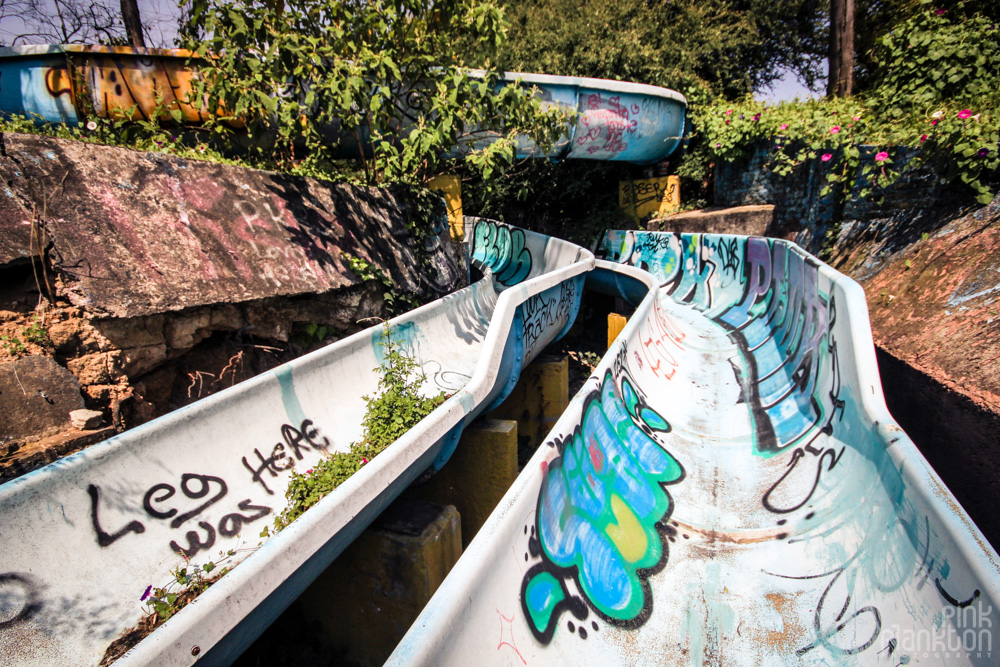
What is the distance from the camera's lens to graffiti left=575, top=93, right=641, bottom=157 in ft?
30.4

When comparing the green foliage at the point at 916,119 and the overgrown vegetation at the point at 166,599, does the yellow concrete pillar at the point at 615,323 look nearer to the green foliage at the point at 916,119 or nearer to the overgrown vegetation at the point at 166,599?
the green foliage at the point at 916,119

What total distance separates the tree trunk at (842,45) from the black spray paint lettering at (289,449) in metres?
11.2

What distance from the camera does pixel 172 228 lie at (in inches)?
153

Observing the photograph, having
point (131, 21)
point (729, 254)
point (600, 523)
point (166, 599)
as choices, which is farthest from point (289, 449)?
point (131, 21)

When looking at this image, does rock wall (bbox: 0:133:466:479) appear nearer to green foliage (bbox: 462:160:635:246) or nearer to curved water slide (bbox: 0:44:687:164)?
curved water slide (bbox: 0:44:687:164)

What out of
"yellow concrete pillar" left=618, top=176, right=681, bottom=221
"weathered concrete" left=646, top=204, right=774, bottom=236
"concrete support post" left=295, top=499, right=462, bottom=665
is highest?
"yellow concrete pillar" left=618, top=176, right=681, bottom=221

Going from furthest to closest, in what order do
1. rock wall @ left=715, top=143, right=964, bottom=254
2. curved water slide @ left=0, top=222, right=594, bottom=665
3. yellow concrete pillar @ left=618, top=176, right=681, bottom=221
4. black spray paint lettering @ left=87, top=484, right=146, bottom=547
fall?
yellow concrete pillar @ left=618, top=176, right=681, bottom=221 → rock wall @ left=715, top=143, right=964, bottom=254 → black spray paint lettering @ left=87, top=484, right=146, bottom=547 → curved water slide @ left=0, top=222, right=594, bottom=665

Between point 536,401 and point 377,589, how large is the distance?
8.96 ft

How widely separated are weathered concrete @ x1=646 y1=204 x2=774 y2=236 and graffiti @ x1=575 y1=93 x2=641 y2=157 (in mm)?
1965

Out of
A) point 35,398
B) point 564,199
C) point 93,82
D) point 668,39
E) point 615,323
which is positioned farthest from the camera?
point 564,199

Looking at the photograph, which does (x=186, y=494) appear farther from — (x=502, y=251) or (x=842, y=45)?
(x=842, y=45)

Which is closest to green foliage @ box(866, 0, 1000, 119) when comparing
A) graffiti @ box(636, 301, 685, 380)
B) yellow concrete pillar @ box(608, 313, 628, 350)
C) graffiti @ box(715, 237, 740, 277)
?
graffiti @ box(715, 237, 740, 277)

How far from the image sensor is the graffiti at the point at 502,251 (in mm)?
10602

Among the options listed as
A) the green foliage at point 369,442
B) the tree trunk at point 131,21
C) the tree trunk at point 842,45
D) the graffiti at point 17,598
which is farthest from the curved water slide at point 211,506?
the tree trunk at point 131,21
